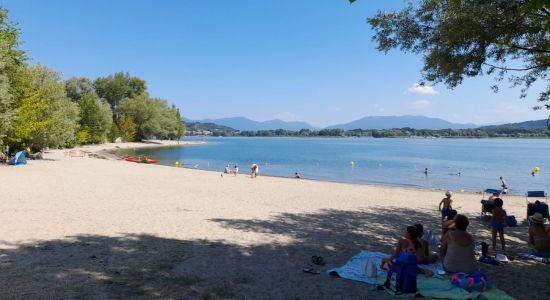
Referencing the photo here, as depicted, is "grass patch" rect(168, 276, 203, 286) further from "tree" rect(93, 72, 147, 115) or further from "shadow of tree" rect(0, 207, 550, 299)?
"tree" rect(93, 72, 147, 115)

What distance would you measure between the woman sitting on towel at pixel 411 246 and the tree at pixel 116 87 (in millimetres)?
100422

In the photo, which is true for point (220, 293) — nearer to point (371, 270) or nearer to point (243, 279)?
point (243, 279)

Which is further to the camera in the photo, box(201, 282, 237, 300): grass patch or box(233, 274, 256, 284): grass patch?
box(233, 274, 256, 284): grass patch

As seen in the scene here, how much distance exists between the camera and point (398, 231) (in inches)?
426

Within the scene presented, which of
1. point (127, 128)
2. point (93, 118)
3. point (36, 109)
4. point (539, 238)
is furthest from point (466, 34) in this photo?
point (127, 128)

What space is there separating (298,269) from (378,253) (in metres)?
2.10

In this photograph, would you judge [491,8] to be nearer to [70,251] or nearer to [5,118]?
[70,251]

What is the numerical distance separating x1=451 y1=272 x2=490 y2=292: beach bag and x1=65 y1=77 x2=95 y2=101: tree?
90.1 meters

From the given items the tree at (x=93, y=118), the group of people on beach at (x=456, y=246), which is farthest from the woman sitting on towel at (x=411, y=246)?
the tree at (x=93, y=118)

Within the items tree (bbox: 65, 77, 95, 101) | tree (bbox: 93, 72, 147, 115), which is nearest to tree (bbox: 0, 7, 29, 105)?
tree (bbox: 65, 77, 95, 101)

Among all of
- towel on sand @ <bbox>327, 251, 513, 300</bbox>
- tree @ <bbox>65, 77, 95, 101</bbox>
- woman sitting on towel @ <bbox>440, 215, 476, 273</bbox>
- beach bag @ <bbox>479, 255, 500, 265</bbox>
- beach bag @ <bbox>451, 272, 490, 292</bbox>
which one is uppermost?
tree @ <bbox>65, 77, 95, 101</bbox>

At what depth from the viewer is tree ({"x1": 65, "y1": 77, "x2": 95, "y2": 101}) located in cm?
8275

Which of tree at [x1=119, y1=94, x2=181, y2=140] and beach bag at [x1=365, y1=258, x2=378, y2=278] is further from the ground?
tree at [x1=119, y1=94, x2=181, y2=140]

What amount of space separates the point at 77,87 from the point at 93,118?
21953mm
